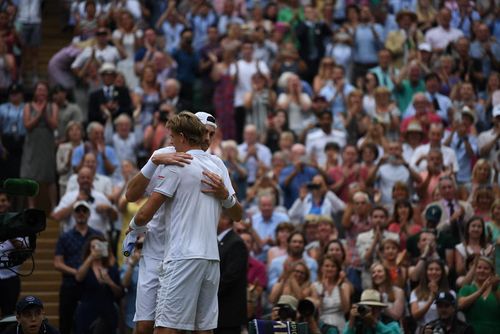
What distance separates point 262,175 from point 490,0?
7993 millimetres

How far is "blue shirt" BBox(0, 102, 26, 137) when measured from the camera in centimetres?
1939

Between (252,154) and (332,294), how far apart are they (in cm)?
517

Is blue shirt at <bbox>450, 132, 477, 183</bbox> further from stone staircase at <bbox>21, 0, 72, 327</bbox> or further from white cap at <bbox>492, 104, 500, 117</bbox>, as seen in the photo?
stone staircase at <bbox>21, 0, 72, 327</bbox>

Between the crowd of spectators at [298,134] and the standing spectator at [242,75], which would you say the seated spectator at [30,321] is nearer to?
the crowd of spectators at [298,134]

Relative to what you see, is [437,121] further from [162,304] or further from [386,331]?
[162,304]

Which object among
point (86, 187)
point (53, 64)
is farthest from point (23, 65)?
point (86, 187)

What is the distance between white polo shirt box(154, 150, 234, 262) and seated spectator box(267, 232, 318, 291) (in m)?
5.85

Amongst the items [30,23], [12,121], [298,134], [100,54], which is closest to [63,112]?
[12,121]

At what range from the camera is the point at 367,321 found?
43.9 feet

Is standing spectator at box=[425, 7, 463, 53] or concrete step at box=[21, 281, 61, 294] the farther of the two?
standing spectator at box=[425, 7, 463, 53]

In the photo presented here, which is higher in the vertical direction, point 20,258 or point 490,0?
point 490,0

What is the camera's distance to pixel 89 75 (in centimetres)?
2102

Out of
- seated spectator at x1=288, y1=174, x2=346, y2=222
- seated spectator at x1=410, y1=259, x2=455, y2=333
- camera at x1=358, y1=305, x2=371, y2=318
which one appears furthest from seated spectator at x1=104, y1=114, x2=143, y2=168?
camera at x1=358, y1=305, x2=371, y2=318

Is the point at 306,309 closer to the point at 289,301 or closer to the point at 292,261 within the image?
the point at 289,301
